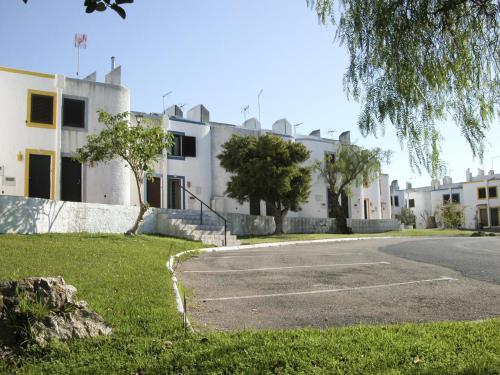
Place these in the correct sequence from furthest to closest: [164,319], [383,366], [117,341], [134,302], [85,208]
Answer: [85,208] < [134,302] < [164,319] < [117,341] < [383,366]

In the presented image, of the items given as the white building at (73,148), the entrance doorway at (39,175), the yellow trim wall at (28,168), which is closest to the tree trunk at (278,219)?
the white building at (73,148)

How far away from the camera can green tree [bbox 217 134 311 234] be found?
2561 cm

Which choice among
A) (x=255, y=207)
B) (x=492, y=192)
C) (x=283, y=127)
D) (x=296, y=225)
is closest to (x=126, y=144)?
(x=255, y=207)

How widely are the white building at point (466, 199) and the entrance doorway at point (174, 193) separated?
3550 cm

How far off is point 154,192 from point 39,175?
Result: 642cm

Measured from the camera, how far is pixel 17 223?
15.8m

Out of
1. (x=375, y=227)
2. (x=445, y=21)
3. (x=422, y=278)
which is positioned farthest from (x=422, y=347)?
(x=375, y=227)

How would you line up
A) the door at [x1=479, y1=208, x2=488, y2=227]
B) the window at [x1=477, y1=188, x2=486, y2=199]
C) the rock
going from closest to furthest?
1. the rock
2. the door at [x1=479, y1=208, x2=488, y2=227]
3. the window at [x1=477, y1=188, x2=486, y2=199]

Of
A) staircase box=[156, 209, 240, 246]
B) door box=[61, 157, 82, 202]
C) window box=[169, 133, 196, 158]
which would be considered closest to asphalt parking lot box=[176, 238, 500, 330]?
staircase box=[156, 209, 240, 246]

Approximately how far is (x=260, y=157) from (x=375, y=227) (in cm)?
1418

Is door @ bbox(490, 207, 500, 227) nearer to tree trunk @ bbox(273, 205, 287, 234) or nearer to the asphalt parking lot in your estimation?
tree trunk @ bbox(273, 205, 287, 234)

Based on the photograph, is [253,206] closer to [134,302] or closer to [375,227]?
[375,227]

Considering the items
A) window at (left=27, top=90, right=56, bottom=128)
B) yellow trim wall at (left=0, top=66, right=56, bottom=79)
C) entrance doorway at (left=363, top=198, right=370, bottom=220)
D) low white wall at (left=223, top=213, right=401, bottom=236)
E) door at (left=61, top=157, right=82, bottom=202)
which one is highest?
yellow trim wall at (left=0, top=66, right=56, bottom=79)

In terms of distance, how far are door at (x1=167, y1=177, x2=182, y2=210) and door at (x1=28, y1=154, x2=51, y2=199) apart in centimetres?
705
